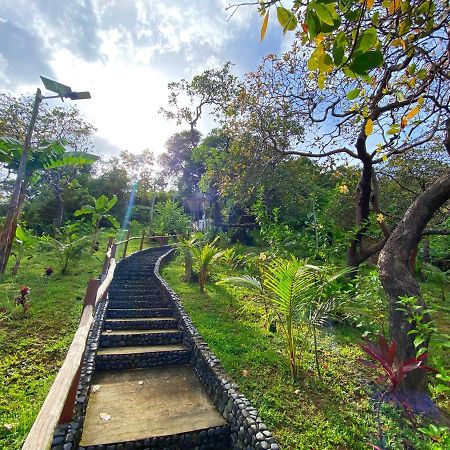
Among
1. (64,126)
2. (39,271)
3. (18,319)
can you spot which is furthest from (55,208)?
(18,319)

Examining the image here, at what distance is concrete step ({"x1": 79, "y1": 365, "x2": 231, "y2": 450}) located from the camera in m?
2.81

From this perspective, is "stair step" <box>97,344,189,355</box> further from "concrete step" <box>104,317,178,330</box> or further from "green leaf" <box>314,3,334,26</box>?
"green leaf" <box>314,3,334,26</box>

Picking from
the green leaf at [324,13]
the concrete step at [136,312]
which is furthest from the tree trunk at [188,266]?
the green leaf at [324,13]

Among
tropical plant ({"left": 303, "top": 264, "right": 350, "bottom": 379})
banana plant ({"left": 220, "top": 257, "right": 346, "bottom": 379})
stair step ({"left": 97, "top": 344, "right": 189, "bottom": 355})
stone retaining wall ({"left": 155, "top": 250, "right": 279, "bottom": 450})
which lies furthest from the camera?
stair step ({"left": 97, "top": 344, "right": 189, "bottom": 355})

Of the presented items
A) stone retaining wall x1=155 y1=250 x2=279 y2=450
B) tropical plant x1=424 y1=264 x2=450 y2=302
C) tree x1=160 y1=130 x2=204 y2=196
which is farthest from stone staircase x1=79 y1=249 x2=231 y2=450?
tree x1=160 y1=130 x2=204 y2=196

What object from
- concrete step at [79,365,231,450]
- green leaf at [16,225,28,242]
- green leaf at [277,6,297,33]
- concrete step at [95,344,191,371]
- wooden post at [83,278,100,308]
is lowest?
concrete step at [79,365,231,450]

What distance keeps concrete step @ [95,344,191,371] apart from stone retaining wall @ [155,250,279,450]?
238mm

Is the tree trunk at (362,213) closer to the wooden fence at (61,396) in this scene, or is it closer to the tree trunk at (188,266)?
the tree trunk at (188,266)

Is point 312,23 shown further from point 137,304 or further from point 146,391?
point 137,304

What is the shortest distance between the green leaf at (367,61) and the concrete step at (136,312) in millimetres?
5779

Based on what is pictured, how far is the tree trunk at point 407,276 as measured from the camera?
354cm

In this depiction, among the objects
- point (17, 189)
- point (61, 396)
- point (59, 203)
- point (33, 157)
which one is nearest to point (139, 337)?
point (61, 396)

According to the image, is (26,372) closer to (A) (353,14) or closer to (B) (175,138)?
(A) (353,14)

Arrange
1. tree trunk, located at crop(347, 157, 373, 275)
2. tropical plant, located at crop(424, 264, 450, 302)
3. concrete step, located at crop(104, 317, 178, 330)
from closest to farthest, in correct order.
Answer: concrete step, located at crop(104, 317, 178, 330) < tree trunk, located at crop(347, 157, 373, 275) < tropical plant, located at crop(424, 264, 450, 302)
